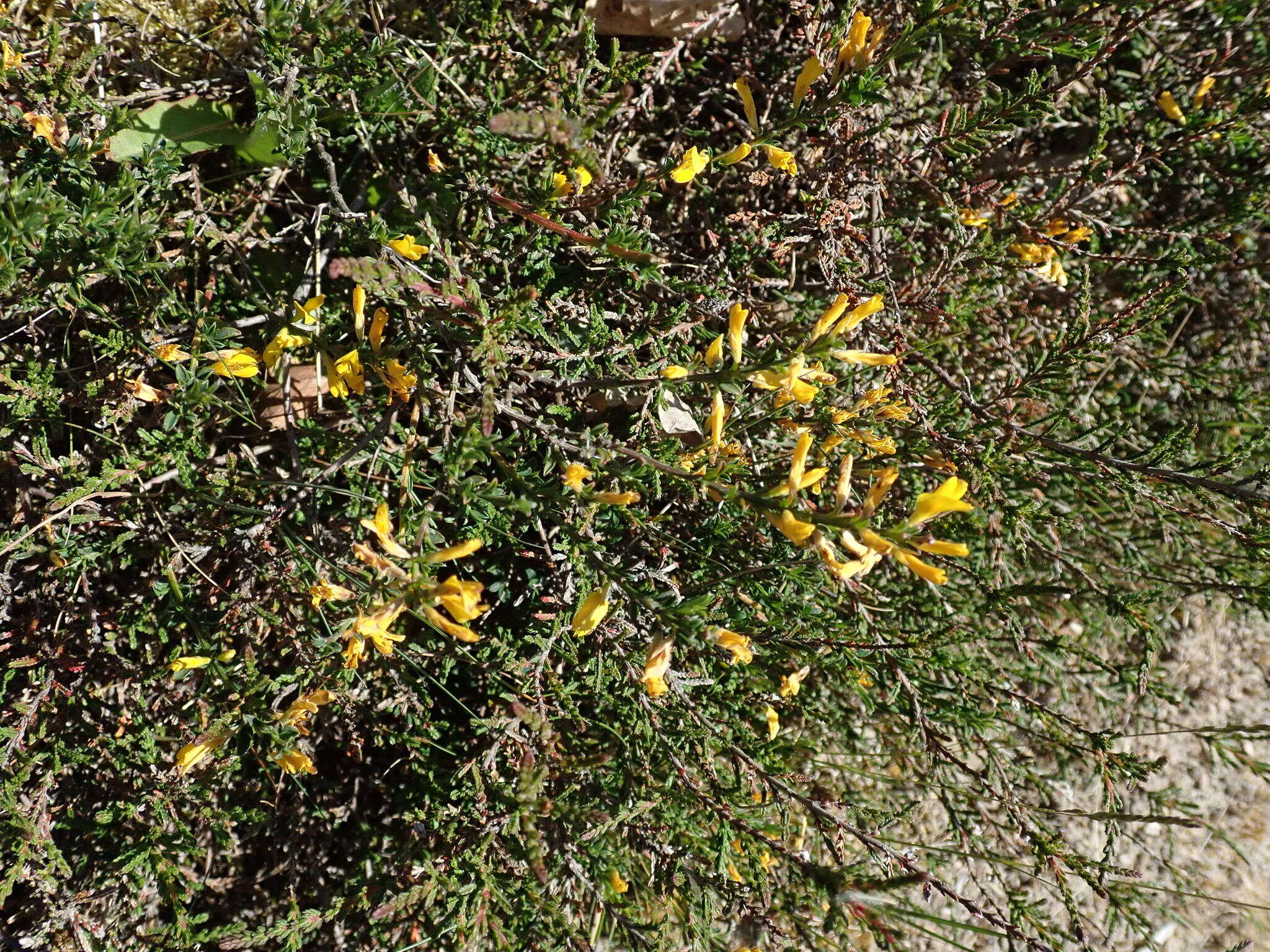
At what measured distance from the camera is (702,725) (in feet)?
7.63

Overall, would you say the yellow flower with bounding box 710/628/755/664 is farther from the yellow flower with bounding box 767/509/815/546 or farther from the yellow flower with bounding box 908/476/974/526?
the yellow flower with bounding box 908/476/974/526

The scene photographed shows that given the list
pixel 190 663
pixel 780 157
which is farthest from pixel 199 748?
pixel 780 157

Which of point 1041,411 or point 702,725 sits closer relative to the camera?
point 702,725

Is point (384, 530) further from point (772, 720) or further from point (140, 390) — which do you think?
point (772, 720)

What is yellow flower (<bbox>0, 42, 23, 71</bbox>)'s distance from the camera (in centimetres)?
192

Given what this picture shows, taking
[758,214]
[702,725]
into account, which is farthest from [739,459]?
[758,214]

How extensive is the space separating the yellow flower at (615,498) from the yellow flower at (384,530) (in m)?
0.37

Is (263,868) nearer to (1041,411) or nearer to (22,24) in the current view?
(22,24)

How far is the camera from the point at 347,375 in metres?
2.01

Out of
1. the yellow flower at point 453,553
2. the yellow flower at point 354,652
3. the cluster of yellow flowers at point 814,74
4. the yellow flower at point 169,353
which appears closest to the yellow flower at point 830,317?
the cluster of yellow flowers at point 814,74

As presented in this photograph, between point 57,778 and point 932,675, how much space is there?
2680mm

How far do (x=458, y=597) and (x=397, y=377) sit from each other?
678mm

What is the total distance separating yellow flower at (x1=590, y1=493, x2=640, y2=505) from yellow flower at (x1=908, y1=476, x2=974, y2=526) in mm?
527

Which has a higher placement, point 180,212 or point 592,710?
point 180,212
